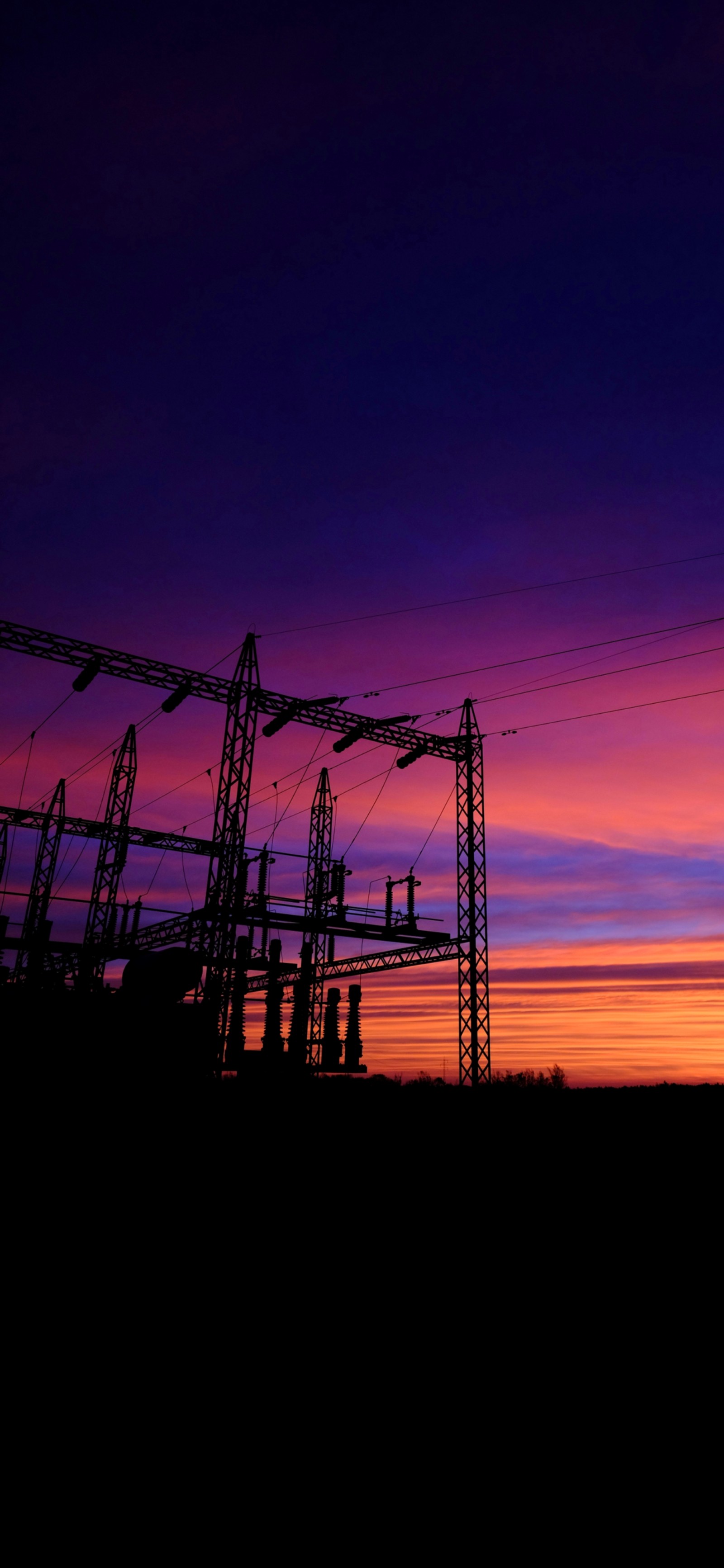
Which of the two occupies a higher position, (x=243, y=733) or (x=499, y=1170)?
(x=243, y=733)

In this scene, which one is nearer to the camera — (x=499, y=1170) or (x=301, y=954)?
(x=499, y=1170)

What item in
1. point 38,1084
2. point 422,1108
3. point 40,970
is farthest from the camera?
point 40,970

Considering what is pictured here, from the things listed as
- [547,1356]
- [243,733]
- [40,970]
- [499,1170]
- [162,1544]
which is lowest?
[162,1544]

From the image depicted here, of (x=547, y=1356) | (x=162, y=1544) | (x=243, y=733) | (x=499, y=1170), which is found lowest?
(x=162, y=1544)

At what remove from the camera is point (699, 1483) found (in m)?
3.99

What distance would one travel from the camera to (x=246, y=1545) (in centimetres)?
354

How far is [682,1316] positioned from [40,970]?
2820 cm

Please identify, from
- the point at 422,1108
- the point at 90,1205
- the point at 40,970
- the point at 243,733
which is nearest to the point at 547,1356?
the point at 90,1205

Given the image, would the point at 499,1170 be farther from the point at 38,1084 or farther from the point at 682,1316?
the point at 38,1084

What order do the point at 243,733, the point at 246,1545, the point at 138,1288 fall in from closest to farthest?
the point at 246,1545 < the point at 138,1288 < the point at 243,733

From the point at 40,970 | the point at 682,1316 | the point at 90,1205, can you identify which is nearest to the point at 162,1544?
the point at 682,1316

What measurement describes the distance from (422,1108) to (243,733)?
42.3 ft

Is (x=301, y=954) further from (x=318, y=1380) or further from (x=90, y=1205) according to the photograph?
(x=318, y=1380)

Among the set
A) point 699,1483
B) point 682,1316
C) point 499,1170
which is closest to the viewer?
point 699,1483
